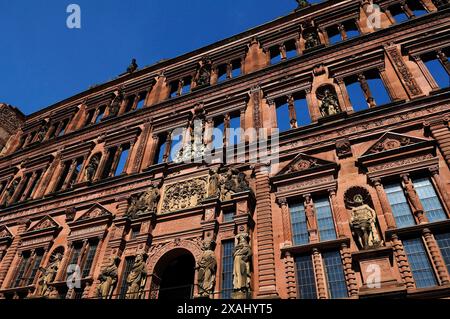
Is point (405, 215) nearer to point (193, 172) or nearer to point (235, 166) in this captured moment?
point (235, 166)

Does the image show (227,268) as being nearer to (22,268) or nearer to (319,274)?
(319,274)

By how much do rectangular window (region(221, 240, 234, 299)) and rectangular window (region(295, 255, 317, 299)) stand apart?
94.6 inches

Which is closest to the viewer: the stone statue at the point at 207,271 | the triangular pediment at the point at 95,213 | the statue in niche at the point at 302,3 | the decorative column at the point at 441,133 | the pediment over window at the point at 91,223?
the decorative column at the point at 441,133

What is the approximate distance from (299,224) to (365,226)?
2.52 m

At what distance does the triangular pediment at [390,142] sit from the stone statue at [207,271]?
7.05 m

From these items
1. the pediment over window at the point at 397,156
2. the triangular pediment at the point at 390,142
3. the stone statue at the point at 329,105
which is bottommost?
the pediment over window at the point at 397,156

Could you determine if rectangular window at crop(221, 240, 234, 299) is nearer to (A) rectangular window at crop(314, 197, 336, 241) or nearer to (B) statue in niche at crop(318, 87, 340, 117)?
(A) rectangular window at crop(314, 197, 336, 241)

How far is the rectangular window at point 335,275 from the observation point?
10.5 m

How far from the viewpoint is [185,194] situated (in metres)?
15.5

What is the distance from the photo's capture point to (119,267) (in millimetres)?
14250

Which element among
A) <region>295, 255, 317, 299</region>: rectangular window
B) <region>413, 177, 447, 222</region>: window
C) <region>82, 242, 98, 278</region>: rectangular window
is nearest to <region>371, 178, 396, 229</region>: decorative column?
<region>413, 177, 447, 222</region>: window

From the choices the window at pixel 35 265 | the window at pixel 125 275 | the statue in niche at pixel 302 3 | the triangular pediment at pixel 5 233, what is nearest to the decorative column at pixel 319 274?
the window at pixel 125 275

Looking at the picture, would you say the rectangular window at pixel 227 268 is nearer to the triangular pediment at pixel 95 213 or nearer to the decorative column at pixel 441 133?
the triangular pediment at pixel 95 213

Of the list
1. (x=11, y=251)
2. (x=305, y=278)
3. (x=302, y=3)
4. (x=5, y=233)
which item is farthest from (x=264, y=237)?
(x=302, y=3)
